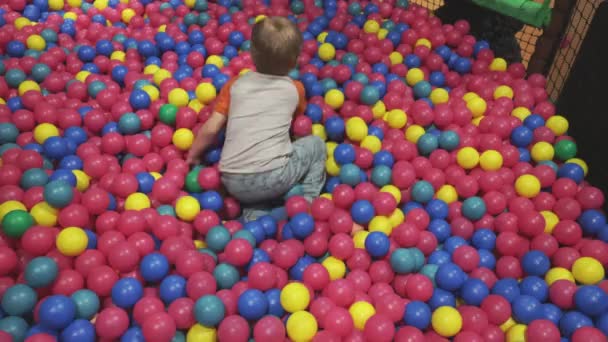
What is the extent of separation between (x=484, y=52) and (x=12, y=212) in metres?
1.93

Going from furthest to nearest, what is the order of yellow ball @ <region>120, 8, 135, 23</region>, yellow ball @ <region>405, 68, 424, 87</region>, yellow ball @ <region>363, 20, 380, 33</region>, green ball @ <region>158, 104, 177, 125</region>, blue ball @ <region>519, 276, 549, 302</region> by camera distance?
yellow ball @ <region>120, 8, 135, 23</region>
yellow ball @ <region>363, 20, 380, 33</region>
yellow ball @ <region>405, 68, 424, 87</region>
green ball @ <region>158, 104, 177, 125</region>
blue ball @ <region>519, 276, 549, 302</region>

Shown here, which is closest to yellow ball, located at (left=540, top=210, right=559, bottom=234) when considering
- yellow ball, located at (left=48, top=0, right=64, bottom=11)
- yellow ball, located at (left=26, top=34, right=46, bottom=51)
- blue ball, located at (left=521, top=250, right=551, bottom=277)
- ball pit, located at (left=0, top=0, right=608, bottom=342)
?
ball pit, located at (left=0, top=0, right=608, bottom=342)

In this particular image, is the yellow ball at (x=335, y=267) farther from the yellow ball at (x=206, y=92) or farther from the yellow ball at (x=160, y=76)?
the yellow ball at (x=160, y=76)

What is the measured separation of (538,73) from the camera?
7.57ft

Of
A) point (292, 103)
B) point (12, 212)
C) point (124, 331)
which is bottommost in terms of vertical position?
point (124, 331)

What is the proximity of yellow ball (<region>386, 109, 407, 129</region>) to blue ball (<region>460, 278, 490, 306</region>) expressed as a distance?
742 millimetres

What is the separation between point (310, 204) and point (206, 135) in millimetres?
420

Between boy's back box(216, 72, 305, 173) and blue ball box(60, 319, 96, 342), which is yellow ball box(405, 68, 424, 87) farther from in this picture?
blue ball box(60, 319, 96, 342)

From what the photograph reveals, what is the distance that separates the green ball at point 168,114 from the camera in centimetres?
198

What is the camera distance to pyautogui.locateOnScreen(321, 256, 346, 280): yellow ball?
1.54 m

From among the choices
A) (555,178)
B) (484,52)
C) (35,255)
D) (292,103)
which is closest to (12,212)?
(35,255)

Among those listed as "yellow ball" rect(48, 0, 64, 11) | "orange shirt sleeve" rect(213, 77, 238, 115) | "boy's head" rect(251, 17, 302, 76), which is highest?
"boy's head" rect(251, 17, 302, 76)

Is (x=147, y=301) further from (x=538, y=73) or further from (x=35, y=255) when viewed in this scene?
(x=538, y=73)

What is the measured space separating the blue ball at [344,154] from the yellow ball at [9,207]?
100cm
